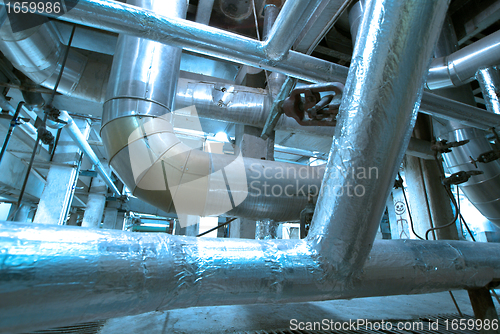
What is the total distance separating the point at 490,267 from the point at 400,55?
2.99 feet

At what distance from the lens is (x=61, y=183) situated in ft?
11.1

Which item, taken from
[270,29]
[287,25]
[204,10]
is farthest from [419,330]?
[204,10]

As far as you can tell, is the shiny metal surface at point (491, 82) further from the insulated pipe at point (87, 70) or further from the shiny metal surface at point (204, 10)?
the shiny metal surface at point (204, 10)

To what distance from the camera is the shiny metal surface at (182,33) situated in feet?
3.25

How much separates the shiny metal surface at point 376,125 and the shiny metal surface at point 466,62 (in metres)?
1.38

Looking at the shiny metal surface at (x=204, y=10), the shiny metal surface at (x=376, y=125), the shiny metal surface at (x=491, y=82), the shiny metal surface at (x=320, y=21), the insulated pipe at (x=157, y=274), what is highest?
the shiny metal surface at (x=204, y=10)

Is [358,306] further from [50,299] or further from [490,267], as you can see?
[50,299]

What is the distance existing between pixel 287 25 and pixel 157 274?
97 centimetres

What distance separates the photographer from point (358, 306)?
4.98ft

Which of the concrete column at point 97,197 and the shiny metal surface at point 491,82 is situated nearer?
the shiny metal surface at point 491,82

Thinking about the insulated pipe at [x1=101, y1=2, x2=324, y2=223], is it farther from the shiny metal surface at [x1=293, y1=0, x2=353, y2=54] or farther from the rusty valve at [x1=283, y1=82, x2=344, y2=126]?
the shiny metal surface at [x1=293, y1=0, x2=353, y2=54]

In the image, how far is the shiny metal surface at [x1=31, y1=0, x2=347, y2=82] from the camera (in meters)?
0.99

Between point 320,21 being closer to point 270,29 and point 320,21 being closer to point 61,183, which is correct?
point 270,29

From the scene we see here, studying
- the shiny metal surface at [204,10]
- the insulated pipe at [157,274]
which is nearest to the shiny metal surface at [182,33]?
the insulated pipe at [157,274]
